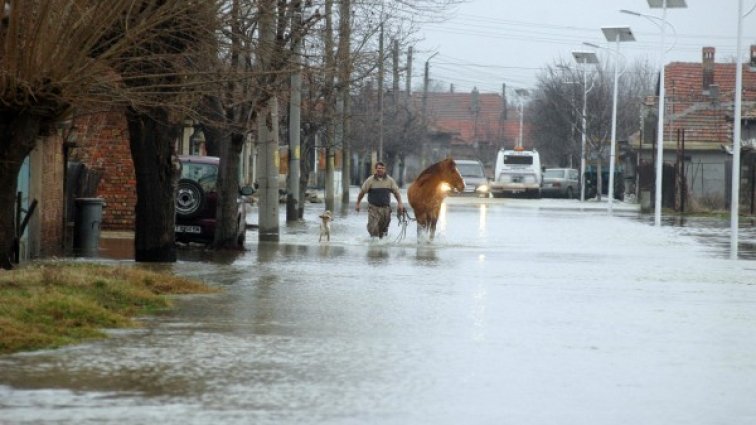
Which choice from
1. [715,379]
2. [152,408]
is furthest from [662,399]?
[152,408]

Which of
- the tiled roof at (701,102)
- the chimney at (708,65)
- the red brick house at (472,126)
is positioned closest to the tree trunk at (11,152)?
the tiled roof at (701,102)

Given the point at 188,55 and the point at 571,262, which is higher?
the point at 188,55

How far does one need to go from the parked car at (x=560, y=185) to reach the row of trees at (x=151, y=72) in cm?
5417

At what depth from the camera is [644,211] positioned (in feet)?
188

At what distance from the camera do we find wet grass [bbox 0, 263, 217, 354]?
12.7 meters

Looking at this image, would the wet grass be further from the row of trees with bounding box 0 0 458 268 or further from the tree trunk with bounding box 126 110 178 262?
the tree trunk with bounding box 126 110 178 262

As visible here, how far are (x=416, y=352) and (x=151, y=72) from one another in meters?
8.02

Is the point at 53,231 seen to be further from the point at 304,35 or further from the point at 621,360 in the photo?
the point at 621,360

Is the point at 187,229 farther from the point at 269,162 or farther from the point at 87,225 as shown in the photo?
the point at 87,225

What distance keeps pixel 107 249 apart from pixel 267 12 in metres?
6.92

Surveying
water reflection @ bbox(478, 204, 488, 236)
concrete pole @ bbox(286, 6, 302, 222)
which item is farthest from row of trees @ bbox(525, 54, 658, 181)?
concrete pole @ bbox(286, 6, 302, 222)

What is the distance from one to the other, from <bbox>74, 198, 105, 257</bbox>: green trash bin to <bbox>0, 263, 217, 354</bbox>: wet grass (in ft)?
21.3

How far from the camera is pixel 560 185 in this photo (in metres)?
81.3

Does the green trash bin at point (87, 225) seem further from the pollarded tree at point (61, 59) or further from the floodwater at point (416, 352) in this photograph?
the pollarded tree at point (61, 59)
